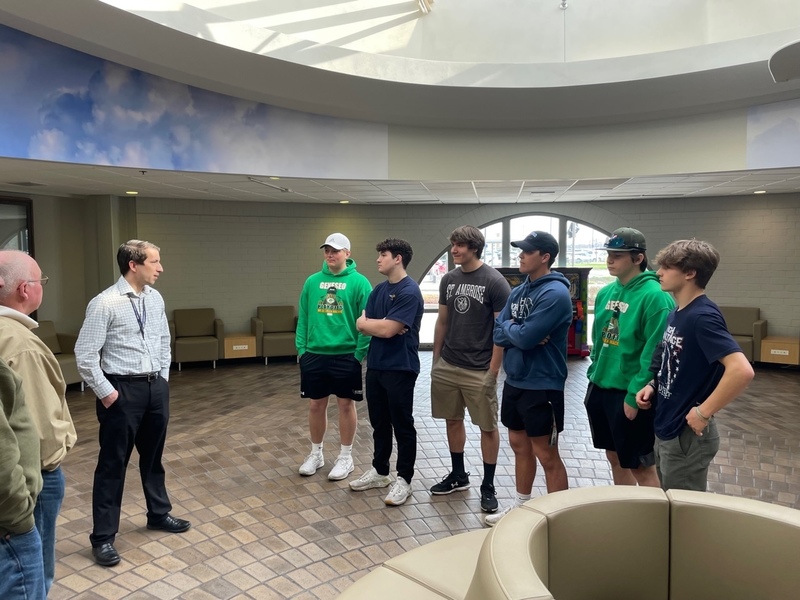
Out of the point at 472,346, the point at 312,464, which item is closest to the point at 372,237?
the point at 312,464

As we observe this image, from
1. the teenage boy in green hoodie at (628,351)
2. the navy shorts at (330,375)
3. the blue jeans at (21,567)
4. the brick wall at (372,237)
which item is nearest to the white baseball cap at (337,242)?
the navy shorts at (330,375)

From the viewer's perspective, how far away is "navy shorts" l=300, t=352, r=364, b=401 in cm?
402

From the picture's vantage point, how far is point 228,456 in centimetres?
470

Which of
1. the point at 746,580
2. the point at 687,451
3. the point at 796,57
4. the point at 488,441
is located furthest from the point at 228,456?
the point at 796,57

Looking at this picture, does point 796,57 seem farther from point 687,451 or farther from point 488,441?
point 488,441

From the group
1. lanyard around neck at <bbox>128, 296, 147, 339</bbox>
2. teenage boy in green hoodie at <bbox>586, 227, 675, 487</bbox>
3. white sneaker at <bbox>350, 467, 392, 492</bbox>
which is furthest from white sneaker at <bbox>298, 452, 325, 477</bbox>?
teenage boy in green hoodie at <bbox>586, 227, 675, 487</bbox>

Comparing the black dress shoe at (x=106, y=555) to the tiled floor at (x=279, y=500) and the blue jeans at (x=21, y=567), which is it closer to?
the tiled floor at (x=279, y=500)

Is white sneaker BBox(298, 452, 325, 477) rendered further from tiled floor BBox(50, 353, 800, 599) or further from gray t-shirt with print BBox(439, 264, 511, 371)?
gray t-shirt with print BBox(439, 264, 511, 371)

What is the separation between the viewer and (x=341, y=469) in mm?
4145

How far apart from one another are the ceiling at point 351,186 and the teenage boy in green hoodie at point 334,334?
8.27 ft

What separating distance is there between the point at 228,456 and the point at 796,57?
4690 mm

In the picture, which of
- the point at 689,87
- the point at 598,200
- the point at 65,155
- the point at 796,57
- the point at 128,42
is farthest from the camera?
the point at 598,200

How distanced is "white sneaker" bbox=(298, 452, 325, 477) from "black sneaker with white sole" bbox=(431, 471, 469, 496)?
1010 millimetres

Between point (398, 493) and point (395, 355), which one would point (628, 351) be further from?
point (398, 493)
